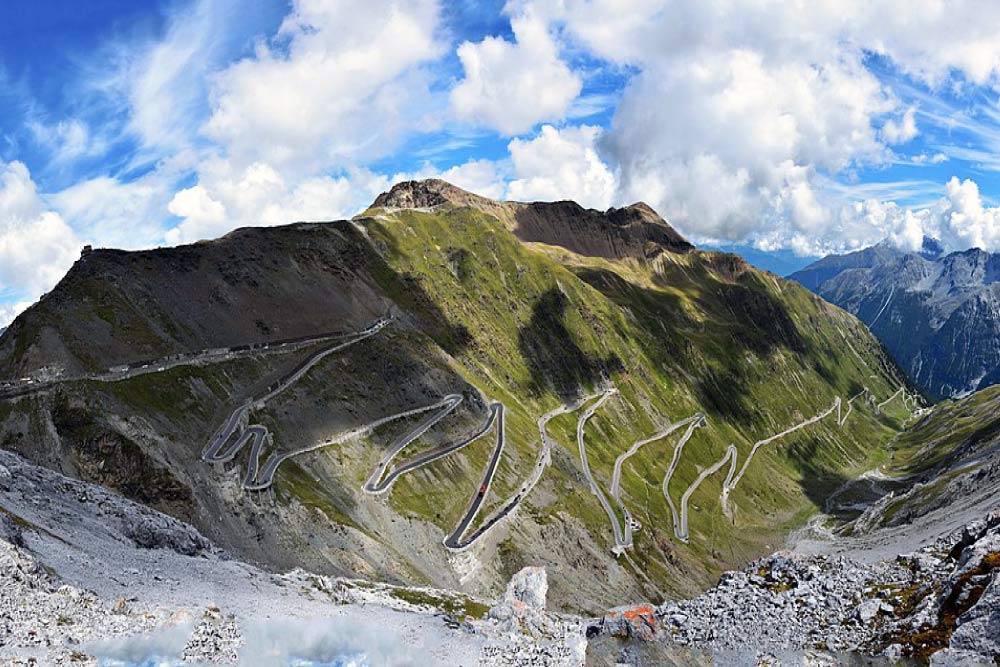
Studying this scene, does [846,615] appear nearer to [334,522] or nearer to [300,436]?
[334,522]

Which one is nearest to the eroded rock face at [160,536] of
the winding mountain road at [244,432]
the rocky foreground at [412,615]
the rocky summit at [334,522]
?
the rocky summit at [334,522]

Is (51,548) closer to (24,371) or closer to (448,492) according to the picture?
(24,371)

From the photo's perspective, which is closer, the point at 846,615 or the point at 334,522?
the point at 846,615

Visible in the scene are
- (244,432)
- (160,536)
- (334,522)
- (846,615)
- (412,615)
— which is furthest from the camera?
(244,432)

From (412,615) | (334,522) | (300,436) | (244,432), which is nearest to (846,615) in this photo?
(412,615)

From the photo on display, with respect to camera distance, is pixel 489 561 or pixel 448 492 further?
pixel 448 492

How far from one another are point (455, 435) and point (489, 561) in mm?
39532

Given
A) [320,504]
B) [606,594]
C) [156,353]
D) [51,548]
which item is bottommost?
[606,594]

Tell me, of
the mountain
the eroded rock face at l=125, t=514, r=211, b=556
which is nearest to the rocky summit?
the eroded rock face at l=125, t=514, r=211, b=556

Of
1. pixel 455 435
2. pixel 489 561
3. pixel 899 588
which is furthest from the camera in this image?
pixel 455 435

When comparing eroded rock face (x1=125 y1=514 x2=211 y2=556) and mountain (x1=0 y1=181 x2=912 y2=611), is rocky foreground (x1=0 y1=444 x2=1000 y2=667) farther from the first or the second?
mountain (x1=0 y1=181 x2=912 y2=611)

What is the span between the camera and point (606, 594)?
449 ft

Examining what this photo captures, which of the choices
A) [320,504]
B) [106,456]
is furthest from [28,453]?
[320,504]

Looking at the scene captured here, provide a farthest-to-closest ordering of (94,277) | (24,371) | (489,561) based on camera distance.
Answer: (94,277), (489,561), (24,371)
